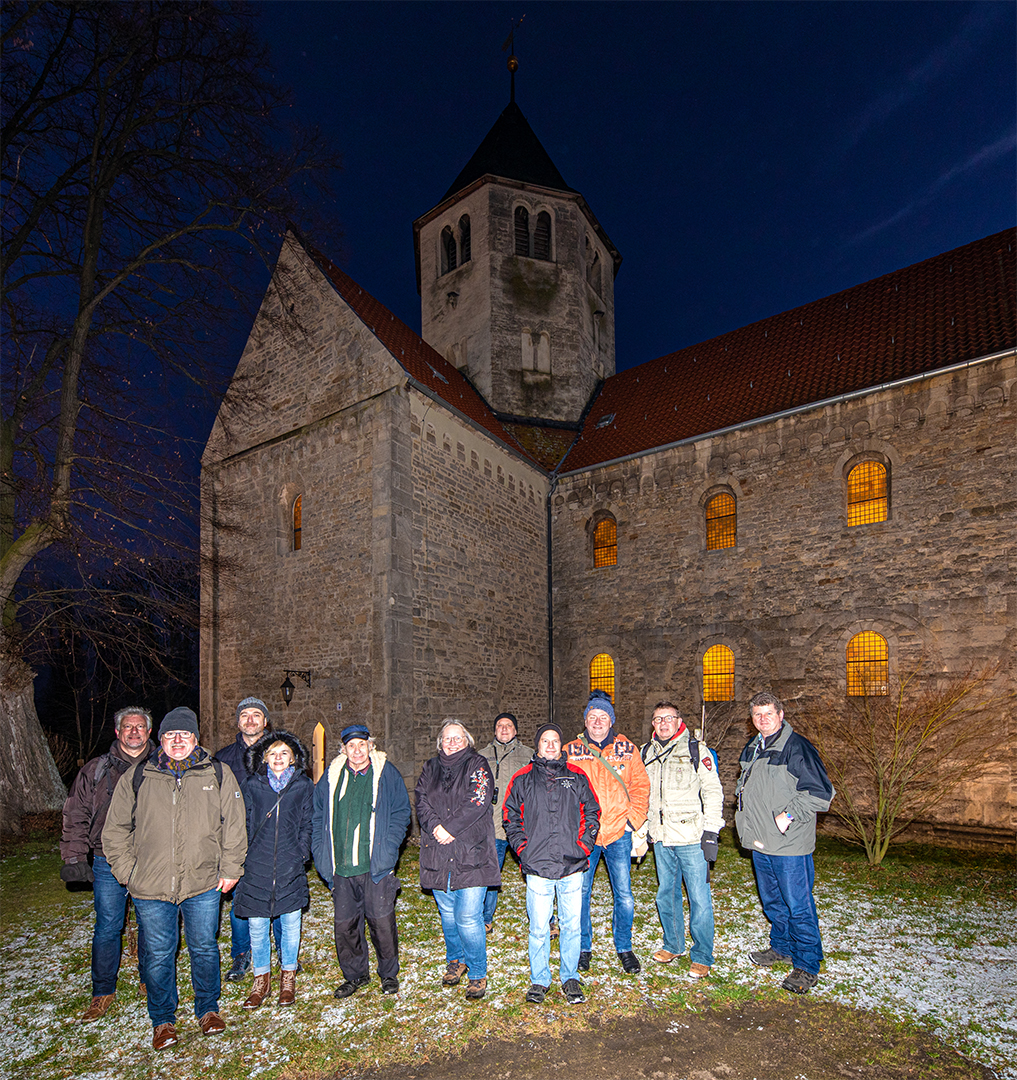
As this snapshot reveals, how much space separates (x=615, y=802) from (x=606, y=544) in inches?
407

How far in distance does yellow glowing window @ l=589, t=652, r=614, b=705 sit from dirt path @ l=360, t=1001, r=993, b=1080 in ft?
32.7

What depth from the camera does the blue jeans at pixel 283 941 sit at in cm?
441

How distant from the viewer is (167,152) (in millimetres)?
10641

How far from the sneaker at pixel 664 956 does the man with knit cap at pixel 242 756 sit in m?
2.76

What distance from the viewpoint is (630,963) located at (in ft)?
15.7

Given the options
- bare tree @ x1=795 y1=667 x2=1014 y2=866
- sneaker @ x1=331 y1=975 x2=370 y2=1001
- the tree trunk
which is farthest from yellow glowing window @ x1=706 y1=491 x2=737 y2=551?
the tree trunk

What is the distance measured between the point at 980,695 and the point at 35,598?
14.0m

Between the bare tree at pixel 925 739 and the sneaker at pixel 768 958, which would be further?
the bare tree at pixel 925 739

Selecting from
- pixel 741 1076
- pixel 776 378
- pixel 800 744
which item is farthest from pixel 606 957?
pixel 776 378

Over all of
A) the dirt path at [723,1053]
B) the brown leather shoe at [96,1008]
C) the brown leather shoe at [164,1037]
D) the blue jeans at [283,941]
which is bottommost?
the dirt path at [723,1053]

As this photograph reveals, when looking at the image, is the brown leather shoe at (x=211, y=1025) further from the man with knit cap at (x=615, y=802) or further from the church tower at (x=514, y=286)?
the church tower at (x=514, y=286)

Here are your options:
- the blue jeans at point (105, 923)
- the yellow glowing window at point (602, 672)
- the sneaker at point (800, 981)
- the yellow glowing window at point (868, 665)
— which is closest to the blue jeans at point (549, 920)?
the sneaker at point (800, 981)

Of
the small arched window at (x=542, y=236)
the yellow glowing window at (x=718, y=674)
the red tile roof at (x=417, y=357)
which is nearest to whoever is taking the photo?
the yellow glowing window at (x=718, y=674)

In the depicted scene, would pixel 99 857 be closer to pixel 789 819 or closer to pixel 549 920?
pixel 549 920
